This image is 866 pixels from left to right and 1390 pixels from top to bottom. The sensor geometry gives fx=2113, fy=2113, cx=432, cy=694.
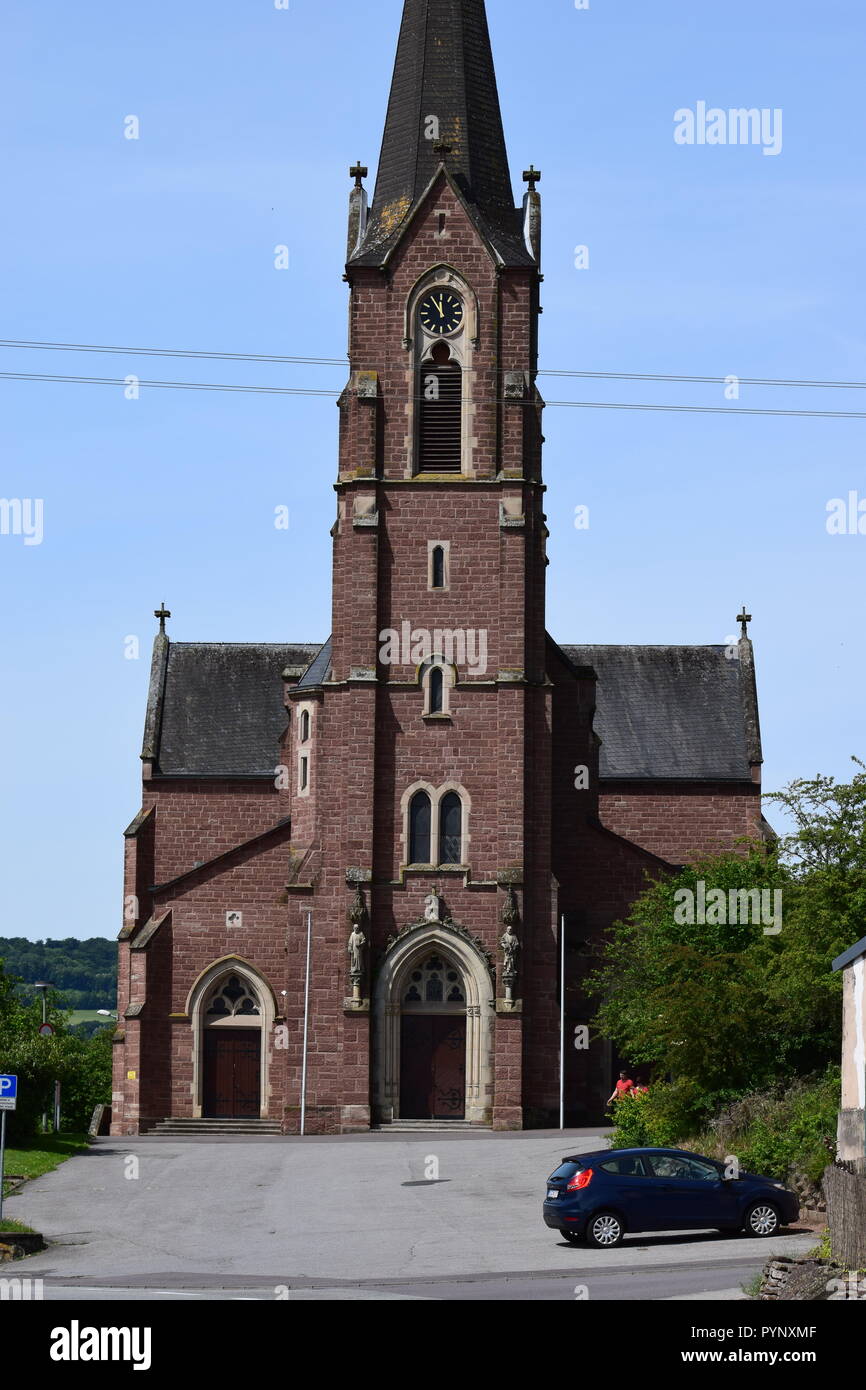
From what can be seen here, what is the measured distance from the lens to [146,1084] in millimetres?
52844

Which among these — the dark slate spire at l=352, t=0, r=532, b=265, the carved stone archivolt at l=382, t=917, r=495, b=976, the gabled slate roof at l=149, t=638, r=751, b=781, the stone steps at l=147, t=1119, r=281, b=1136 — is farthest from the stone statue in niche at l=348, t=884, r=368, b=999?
the dark slate spire at l=352, t=0, r=532, b=265

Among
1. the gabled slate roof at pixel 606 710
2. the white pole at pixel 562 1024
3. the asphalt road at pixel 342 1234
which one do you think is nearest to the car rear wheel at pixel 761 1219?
the asphalt road at pixel 342 1234

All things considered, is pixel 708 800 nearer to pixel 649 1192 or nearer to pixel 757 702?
pixel 757 702

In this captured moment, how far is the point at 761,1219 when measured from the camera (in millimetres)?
28297

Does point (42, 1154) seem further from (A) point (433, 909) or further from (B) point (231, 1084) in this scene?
(B) point (231, 1084)

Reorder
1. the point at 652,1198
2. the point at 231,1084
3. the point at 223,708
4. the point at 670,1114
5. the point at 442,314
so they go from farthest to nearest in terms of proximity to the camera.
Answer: the point at 223,708, the point at 231,1084, the point at 442,314, the point at 670,1114, the point at 652,1198

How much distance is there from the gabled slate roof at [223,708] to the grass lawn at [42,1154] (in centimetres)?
1493

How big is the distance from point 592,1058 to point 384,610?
39.4 ft

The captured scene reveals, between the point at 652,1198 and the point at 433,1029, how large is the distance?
22.1m

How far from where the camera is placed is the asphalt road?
77.5ft

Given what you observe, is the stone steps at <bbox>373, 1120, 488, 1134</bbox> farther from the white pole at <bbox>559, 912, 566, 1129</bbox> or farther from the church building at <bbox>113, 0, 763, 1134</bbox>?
the white pole at <bbox>559, 912, 566, 1129</bbox>

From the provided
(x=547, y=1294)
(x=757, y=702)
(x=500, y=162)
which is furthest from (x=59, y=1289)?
(x=757, y=702)

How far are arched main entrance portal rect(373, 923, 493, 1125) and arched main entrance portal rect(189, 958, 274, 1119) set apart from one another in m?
5.93

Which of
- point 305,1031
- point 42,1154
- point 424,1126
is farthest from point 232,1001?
point 42,1154
